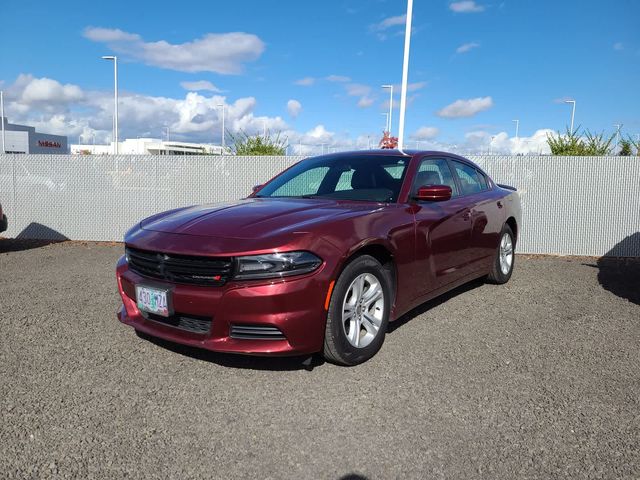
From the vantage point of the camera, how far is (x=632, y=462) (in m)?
2.29

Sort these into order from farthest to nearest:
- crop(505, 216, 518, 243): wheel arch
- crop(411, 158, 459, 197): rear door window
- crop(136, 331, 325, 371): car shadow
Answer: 1. crop(505, 216, 518, 243): wheel arch
2. crop(411, 158, 459, 197): rear door window
3. crop(136, 331, 325, 371): car shadow

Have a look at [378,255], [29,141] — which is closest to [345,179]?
[378,255]

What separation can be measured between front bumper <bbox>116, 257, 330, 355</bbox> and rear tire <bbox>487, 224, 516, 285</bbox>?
130 inches

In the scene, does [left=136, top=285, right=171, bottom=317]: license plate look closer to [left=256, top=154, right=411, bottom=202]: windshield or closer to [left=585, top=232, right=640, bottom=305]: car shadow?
[left=256, top=154, right=411, bottom=202]: windshield

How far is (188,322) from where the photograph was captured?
10.2 feet

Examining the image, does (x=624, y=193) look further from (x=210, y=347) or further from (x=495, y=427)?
(x=210, y=347)

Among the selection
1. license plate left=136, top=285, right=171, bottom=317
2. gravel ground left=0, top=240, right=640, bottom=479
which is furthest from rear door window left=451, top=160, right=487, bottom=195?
license plate left=136, top=285, right=171, bottom=317

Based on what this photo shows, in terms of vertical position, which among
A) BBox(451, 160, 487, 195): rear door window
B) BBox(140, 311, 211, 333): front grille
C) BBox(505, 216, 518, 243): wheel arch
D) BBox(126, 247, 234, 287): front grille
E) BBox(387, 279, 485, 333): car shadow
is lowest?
BBox(387, 279, 485, 333): car shadow

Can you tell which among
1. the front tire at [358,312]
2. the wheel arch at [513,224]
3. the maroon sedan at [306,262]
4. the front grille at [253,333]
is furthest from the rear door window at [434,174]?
the front grille at [253,333]

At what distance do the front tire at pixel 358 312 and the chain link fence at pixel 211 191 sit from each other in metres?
6.25

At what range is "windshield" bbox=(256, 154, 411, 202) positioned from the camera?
13.5ft

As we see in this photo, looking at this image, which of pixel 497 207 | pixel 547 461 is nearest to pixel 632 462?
pixel 547 461

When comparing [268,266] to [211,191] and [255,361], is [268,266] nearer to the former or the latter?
[255,361]

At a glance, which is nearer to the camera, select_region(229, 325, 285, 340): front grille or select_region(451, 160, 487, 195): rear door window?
select_region(229, 325, 285, 340): front grille
